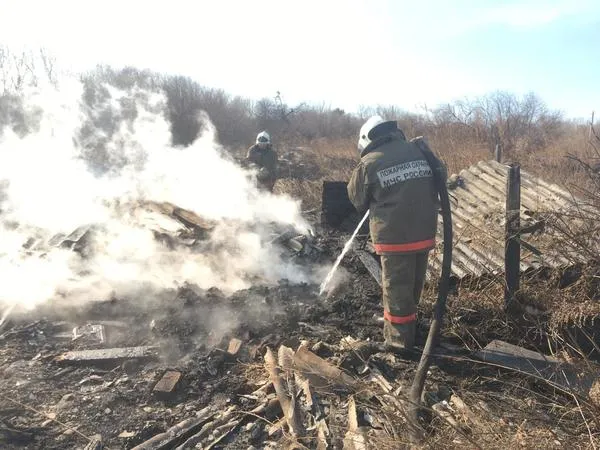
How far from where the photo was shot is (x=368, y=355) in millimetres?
4008

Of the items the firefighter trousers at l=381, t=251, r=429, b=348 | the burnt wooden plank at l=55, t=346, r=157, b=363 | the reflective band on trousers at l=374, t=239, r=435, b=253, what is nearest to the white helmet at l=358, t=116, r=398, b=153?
the reflective band on trousers at l=374, t=239, r=435, b=253

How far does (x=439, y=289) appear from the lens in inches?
148

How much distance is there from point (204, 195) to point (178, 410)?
579 cm

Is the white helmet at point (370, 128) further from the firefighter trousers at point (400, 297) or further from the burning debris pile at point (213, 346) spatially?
the burning debris pile at point (213, 346)

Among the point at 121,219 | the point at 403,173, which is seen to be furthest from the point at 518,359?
the point at 121,219

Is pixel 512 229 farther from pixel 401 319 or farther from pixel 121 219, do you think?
pixel 121 219

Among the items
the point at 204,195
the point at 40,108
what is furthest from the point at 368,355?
the point at 40,108

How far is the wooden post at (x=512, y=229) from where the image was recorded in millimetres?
4191

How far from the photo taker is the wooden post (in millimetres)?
4191

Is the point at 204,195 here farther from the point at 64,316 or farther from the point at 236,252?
the point at 64,316

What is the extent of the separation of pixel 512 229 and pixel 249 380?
293 centimetres

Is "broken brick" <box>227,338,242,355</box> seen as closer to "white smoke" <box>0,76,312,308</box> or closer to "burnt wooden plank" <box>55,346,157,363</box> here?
"burnt wooden plank" <box>55,346,157,363</box>

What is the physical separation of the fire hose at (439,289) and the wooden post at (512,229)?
72cm

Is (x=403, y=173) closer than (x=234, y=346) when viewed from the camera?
Yes
